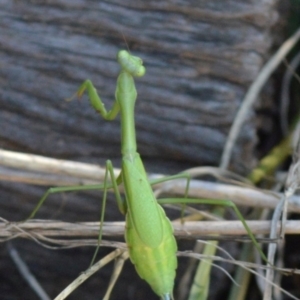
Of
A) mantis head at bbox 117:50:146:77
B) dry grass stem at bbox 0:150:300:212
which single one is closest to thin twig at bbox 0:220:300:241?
dry grass stem at bbox 0:150:300:212

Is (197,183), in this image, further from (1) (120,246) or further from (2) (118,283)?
(2) (118,283)

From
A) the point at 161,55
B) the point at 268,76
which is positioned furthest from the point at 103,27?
the point at 268,76

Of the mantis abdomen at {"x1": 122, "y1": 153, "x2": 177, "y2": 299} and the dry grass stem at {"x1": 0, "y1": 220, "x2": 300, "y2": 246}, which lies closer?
the mantis abdomen at {"x1": 122, "y1": 153, "x2": 177, "y2": 299}

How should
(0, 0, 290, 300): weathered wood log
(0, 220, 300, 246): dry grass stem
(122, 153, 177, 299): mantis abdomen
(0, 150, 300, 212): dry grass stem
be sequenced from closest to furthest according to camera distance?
(122, 153, 177, 299): mantis abdomen → (0, 220, 300, 246): dry grass stem → (0, 150, 300, 212): dry grass stem → (0, 0, 290, 300): weathered wood log

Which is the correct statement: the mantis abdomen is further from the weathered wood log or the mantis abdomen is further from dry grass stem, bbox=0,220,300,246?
the weathered wood log

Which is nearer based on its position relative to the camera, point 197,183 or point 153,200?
point 153,200

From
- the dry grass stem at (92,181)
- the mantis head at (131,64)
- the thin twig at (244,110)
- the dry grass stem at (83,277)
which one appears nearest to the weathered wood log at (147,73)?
the thin twig at (244,110)

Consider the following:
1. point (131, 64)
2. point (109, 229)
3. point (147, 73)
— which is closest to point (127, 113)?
point (131, 64)
